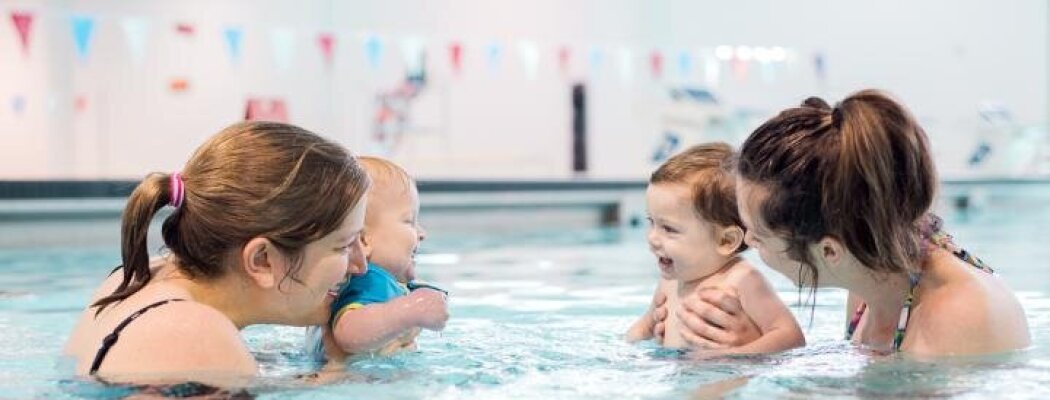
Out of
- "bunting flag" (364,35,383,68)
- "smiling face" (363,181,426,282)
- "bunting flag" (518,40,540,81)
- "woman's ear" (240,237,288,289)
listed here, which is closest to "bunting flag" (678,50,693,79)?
"bunting flag" (518,40,540,81)

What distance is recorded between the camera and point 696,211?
2.66m

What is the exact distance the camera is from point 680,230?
267cm

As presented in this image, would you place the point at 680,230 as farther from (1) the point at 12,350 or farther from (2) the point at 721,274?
(1) the point at 12,350

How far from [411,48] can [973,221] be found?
6167 millimetres

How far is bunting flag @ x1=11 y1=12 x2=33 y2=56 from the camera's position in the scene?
11516 millimetres

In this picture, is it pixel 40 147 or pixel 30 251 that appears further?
pixel 40 147

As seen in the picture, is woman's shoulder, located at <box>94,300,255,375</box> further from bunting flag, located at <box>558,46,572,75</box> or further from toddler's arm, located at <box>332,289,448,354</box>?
bunting flag, located at <box>558,46,572,75</box>

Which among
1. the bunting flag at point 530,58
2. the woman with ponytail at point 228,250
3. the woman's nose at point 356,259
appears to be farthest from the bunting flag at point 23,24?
the woman with ponytail at point 228,250

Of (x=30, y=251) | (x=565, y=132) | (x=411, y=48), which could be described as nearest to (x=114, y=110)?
(x=411, y=48)

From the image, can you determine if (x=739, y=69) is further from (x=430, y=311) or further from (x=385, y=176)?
(x=430, y=311)

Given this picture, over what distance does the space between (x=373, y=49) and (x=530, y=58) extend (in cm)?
203

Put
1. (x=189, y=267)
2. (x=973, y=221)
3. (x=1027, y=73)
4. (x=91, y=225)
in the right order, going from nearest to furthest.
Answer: (x=189, y=267) < (x=91, y=225) < (x=973, y=221) < (x=1027, y=73)

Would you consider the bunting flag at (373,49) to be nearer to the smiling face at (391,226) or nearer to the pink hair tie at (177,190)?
the smiling face at (391,226)

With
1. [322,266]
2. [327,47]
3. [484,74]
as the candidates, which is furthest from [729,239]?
[484,74]
